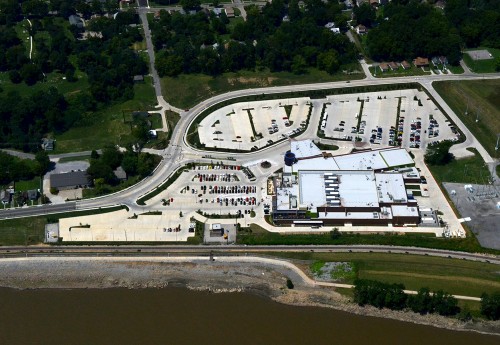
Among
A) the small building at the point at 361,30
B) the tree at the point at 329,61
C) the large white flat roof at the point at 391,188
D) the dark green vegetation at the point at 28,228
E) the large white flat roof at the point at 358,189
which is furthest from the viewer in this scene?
the small building at the point at 361,30

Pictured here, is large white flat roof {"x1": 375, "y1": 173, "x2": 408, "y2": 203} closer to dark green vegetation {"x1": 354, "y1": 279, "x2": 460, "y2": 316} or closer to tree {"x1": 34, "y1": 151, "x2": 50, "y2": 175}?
dark green vegetation {"x1": 354, "y1": 279, "x2": 460, "y2": 316}

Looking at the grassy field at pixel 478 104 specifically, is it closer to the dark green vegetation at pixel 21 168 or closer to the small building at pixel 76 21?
the dark green vegetation at pixel 21 168

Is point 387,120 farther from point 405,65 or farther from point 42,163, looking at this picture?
point 42,163

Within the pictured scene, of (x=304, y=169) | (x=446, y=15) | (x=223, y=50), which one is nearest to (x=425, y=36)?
(x=446, y=15)

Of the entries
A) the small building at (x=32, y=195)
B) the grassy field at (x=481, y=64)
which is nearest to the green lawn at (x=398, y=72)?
the grassy field at (x=481, y=64)

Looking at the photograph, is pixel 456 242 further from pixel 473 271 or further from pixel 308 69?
pixel 308 69

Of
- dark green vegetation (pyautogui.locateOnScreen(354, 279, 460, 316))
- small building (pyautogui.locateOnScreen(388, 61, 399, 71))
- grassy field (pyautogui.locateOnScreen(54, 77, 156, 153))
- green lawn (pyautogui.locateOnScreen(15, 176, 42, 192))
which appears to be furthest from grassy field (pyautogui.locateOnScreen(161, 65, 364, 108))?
dark green vegetation (pyautogui.locateOnScreen(354, 279, 460, 316))

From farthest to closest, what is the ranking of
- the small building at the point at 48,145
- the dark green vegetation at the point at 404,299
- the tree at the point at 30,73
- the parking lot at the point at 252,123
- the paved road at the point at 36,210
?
the tree at the point at 30,73 < the parking lot at the point at 252,123 < the small building at the point at 48,145 < the paved road at the point at 36,210 < the dark green vegetation at the point at 404,299
